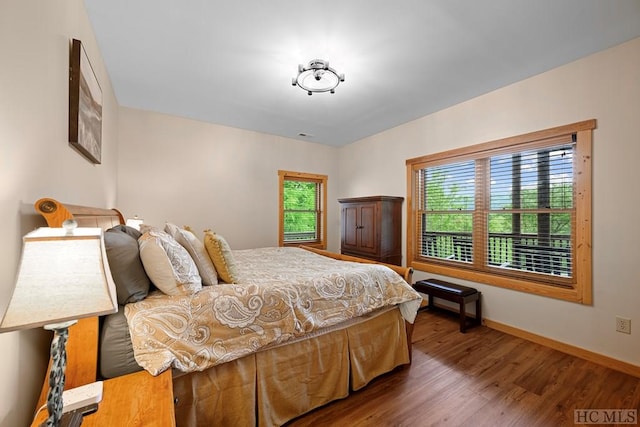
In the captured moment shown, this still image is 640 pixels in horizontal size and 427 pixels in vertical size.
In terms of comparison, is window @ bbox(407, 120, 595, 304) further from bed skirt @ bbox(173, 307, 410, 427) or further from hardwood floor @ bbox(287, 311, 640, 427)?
bed skirt @ bbox(173, 307, 410, 427)

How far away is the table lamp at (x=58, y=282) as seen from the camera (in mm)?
595

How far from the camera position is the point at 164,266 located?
1421 mm

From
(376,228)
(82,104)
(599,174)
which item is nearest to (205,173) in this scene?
(82,104)

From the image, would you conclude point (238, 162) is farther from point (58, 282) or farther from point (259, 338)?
point (58, 282)

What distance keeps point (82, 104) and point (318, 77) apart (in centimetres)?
179

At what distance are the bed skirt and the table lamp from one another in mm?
871

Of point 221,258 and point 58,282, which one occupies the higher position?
point 58,282

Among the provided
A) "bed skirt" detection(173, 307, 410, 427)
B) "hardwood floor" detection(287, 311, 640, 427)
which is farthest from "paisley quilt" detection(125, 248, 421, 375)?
"hardwood floor" detection(287, 311, 640, 427)

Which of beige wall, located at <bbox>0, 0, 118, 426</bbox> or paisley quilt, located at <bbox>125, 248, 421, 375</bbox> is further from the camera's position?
paisley quilt, located at <bbox>125, 248, 421, 375</bbox>

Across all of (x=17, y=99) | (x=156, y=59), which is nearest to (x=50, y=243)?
(x=17, y=99)

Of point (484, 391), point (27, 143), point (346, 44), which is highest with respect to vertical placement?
point (346, 44)

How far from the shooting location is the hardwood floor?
1.71 m

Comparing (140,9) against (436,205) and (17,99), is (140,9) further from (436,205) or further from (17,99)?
(436,205)

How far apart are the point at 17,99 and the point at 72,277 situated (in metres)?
0.84
